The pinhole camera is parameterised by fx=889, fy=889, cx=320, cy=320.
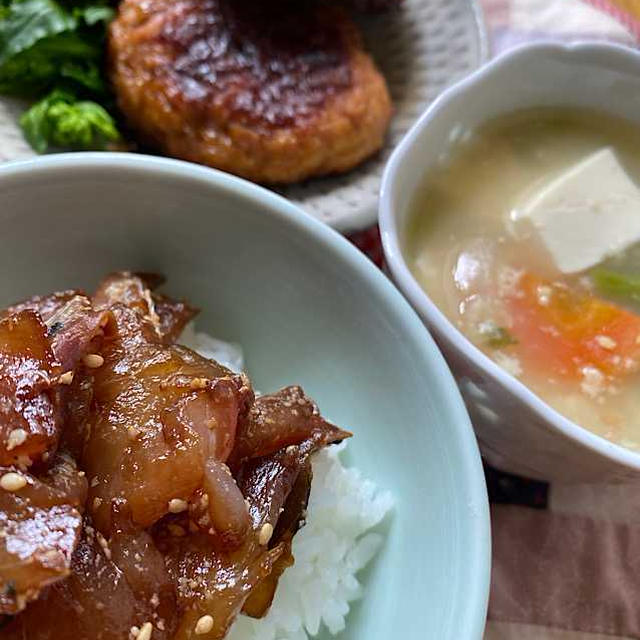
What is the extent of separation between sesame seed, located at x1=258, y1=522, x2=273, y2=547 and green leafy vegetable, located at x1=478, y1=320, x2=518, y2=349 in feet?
1.95

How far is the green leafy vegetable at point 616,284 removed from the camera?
1756mm

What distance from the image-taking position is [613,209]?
1.83 metres

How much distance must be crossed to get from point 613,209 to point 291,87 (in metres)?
0.90

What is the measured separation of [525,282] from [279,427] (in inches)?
24.6

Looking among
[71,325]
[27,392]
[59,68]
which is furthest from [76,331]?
[59,68]

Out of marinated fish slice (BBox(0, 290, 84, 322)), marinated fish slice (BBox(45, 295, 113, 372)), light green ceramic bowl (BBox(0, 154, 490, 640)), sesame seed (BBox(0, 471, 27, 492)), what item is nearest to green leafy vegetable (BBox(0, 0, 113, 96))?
light green ceramic bowl (BBox(0, 154, 490, 640))

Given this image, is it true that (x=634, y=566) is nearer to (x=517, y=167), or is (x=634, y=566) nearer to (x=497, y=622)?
(x=497, y=622)

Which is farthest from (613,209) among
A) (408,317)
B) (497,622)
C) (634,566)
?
(497,622)

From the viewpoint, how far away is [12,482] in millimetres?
1142

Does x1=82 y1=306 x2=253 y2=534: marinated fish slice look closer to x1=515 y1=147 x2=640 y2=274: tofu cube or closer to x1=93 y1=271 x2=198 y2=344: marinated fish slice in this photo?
x1=93 y1=271 x2=198 y2=344: marinated fish slice

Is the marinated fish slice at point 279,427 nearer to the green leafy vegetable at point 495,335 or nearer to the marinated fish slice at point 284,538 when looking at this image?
the marinated fish slice at point 284,538

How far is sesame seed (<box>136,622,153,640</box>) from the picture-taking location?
1.18 metres

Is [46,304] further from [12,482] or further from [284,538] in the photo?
[284,538]

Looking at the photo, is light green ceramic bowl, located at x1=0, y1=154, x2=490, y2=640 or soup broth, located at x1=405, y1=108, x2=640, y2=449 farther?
soup broth, located at x1=405, y1=108, x2=640, y2=449
